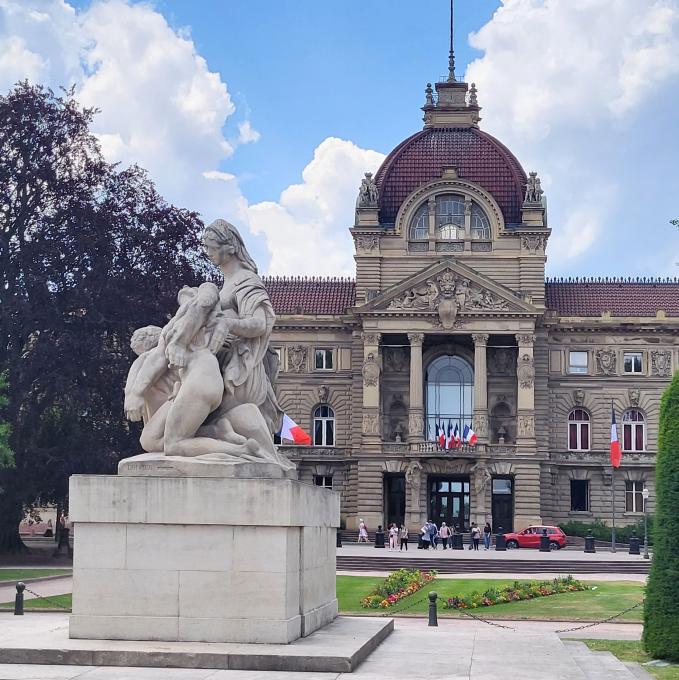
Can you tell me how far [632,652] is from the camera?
68.1ft

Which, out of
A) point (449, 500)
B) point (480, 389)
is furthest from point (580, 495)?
point (480, 389)

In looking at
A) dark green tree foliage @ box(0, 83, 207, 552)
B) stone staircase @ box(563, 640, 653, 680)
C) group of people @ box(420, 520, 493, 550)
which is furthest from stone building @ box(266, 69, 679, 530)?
stone staircase @ box(563, 640, 653, 680)

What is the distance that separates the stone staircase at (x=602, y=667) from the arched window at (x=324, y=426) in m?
62.8

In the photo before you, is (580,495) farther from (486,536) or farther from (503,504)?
(486,536)

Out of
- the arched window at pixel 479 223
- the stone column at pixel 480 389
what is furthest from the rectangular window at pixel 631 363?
the arched window at pixel 479 223

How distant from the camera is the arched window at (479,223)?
260 feet

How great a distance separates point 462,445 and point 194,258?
23.4 m

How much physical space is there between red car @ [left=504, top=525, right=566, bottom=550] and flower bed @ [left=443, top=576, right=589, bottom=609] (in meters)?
26.5

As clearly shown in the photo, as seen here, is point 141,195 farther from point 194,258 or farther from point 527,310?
point 527,310

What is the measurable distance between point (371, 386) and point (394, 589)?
135 feet

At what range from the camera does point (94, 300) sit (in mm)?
52844

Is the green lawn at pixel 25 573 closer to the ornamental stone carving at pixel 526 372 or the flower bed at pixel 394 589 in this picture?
the flower bed at pixel 394 589

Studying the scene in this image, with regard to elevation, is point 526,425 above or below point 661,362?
below

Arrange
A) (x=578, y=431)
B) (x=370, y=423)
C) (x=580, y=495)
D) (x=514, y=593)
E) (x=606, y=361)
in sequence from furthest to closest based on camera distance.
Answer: (x=578, y=431) < (x=606, y=361) < (x=580, y=495) < (x=370, y=423) < (x=514, y=593)
